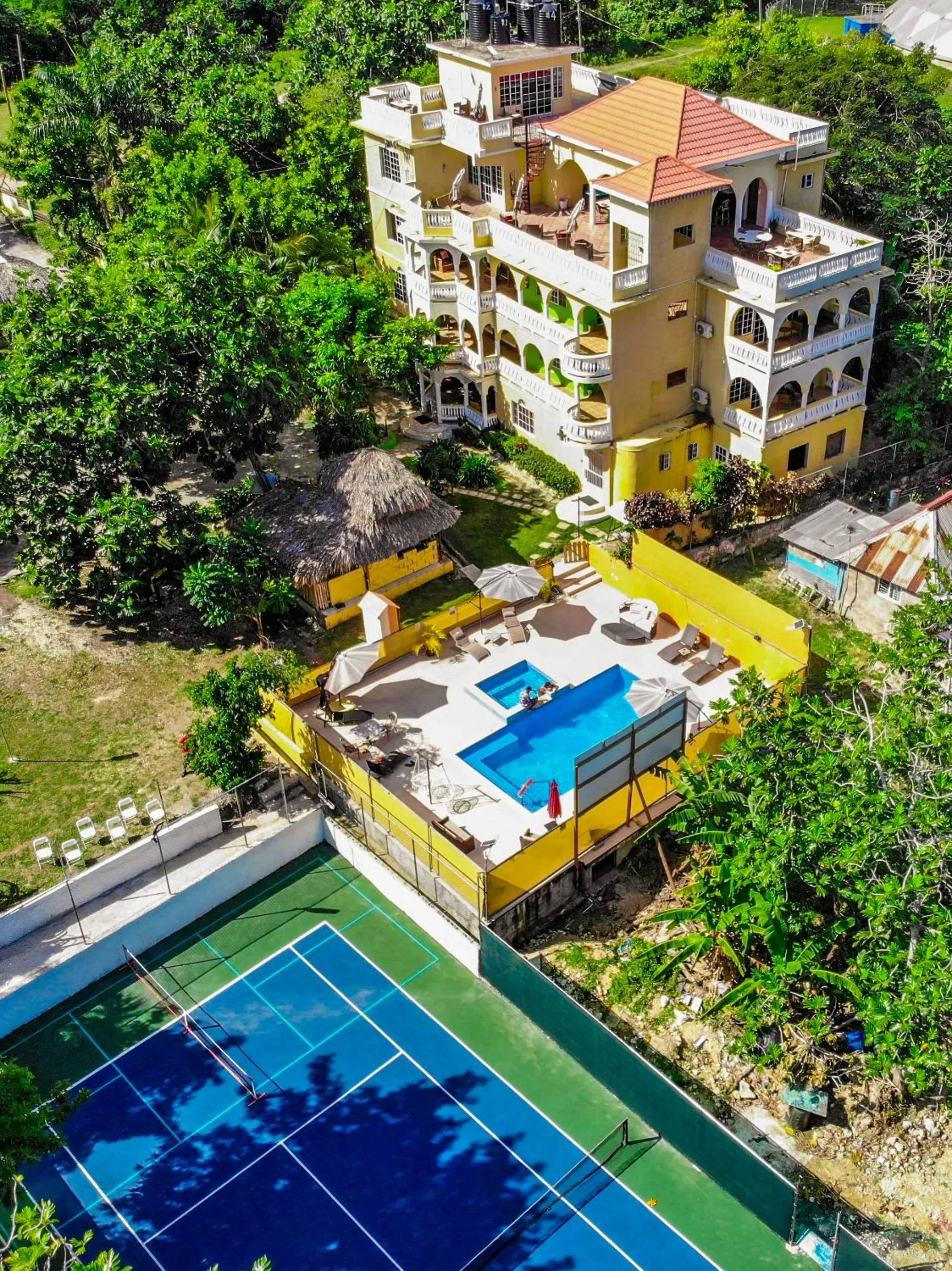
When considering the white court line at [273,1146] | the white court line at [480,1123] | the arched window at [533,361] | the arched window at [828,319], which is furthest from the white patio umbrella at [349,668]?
the arched window at [828,319]

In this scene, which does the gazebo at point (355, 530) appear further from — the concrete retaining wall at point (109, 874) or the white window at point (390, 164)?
the white window at point (390, 164)

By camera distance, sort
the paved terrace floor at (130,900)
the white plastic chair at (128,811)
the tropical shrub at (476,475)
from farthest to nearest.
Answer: the tropical shrub at (476,475) < the white plastic chair at (128,811) < the paved terrace floor at (130,900)

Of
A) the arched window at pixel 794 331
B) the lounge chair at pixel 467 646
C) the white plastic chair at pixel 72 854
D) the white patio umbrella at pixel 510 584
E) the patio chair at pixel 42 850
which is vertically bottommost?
the white plastic chair at pixel 72 854

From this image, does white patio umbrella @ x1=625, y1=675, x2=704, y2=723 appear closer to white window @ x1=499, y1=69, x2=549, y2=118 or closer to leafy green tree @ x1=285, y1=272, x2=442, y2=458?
leafy green tree @ x1=285, y1=272, x2=442, y2=458

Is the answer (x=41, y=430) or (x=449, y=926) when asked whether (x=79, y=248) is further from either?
(x=449, y=926)

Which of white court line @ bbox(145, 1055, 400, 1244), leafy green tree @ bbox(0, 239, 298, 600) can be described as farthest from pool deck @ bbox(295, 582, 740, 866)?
leafy green tree @ bbox(0, 239, 298, 600)

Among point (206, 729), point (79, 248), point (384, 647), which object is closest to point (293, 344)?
point (384, 647)
